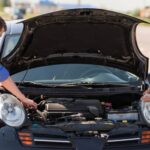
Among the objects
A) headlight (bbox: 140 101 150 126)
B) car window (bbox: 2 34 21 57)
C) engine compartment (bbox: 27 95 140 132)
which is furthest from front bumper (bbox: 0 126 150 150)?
car window (bbox: 2 34 21 57)

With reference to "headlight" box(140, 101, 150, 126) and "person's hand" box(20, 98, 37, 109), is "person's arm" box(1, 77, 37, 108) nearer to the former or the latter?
"person's hand" box(20, 98, 37, 109)

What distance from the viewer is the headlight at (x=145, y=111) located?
17.9 feet

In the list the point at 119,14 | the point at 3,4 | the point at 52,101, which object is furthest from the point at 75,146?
the point at 3,4

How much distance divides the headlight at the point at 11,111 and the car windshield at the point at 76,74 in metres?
1.16

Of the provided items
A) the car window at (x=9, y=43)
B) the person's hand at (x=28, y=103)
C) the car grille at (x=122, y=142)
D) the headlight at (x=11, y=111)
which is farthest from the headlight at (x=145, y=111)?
the car window at (x=9, y=43)

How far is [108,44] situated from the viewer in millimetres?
7098

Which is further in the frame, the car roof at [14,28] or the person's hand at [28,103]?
the car roof at [14,28]

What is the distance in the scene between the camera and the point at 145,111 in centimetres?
554

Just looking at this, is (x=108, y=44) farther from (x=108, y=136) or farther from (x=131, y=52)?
(x=108, y=136)

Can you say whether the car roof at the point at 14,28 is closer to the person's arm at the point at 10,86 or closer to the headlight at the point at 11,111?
the person's arm at the point at 10,86

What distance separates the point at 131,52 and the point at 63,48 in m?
0.84

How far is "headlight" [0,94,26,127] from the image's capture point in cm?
528

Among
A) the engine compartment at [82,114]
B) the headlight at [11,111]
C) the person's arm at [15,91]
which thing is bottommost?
the engine compartment at [82,114]

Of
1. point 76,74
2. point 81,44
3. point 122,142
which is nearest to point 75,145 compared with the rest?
point 122,142
